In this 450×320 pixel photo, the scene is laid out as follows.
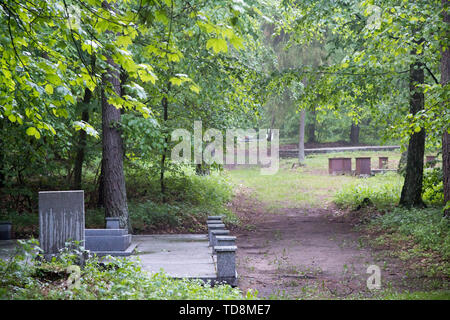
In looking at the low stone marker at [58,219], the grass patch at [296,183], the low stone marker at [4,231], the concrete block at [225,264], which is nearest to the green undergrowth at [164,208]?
the low stone marker at [4,231]

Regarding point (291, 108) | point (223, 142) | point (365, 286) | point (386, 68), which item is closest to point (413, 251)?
point (365, 286)

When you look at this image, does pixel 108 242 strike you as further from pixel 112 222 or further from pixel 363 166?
pixel 363 166

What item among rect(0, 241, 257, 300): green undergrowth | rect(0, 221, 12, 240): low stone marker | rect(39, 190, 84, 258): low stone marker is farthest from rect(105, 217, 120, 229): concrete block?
rect(0, 241, 257, 300): green undergrowth

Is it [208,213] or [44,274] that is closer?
[44,274]

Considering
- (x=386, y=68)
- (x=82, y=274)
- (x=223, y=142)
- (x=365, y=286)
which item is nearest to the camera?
(x=82, y=274)

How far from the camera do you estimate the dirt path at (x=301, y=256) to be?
7707 mm

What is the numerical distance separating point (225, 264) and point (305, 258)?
3218 mm

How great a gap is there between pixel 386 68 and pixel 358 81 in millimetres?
1038

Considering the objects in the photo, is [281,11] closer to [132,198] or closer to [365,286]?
[132,198]

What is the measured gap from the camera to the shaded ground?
25.2ft

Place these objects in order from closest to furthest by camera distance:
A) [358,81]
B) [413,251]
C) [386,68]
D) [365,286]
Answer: [365,286]
[413,251]
[386,68]
[358,81]

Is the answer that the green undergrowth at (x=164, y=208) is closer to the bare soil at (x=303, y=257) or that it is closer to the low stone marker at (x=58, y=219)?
the bare soil at (x=303, y=257)
